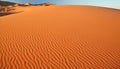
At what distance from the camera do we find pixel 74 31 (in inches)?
409

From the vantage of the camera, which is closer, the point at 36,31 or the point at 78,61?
the point at 78,61

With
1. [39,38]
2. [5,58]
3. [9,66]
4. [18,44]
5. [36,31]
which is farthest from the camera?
[36,31]

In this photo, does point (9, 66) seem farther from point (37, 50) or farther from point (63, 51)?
point (63, 51)

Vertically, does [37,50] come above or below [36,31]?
below

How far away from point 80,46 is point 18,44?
315 cm

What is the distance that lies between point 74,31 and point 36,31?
2559 millimetres

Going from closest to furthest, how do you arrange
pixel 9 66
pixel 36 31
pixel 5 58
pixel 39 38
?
pixel 9 66 → pixel 5 58 → pixel 39 38 → pixel 36 31

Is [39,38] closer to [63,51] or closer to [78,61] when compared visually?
[63,51]

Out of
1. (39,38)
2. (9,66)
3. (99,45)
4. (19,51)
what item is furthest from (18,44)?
(99,45)

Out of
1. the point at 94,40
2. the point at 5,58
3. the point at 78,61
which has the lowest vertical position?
the point at 78,61

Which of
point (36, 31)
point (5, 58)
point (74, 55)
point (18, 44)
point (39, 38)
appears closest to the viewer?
point (5, 58)

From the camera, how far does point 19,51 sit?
6.93 metres

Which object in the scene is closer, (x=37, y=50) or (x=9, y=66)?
(x=9, y=66)

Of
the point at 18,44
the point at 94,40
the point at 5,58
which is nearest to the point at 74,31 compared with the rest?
the point at 94,40
